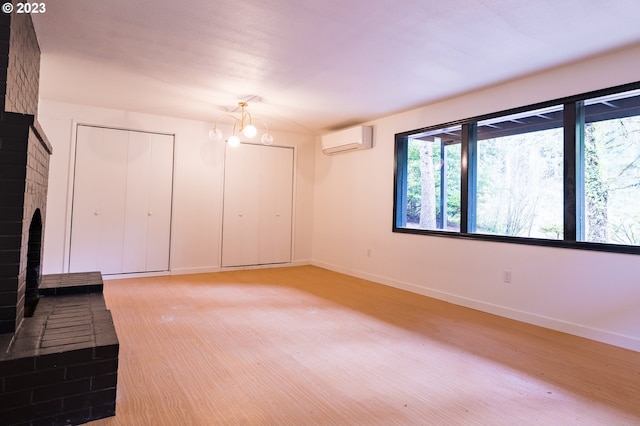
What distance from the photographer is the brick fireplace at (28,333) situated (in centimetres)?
161

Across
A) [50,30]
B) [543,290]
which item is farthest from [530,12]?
[50,30]

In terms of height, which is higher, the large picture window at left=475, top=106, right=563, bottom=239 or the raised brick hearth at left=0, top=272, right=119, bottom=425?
the large picture window at left=475, top=106, right=563, bottom=239

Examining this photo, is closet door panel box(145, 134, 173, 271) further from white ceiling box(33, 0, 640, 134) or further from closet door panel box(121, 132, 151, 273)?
white ceiling box(33, 0, 640, 134)

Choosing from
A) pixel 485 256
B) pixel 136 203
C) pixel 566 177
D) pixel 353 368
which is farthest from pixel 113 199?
pixel 566 177

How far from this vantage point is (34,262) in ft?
9.21

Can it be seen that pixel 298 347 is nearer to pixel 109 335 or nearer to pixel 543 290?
pixel 109 335

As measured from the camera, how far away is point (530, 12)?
2.44m

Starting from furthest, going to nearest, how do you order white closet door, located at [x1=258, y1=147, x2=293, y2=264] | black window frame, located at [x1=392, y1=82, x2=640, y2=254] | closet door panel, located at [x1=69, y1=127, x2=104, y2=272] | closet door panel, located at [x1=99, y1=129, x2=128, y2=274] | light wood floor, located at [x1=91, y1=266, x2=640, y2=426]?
1. white closet door, located at [x1=258, y1=147, x2=293, y2=264]
2. closet door panel, located at [x1=99, y1=129, x2=128, y2=274]
3. closet door panel, located at [x1=69, y1=127, x2=104, y2=272]
4. black window frame, located at [x1=392, y1=82, x2=640, y2=254]
5. light wood floor, located at [x1=91, y1=266, x2=640, y2=426]

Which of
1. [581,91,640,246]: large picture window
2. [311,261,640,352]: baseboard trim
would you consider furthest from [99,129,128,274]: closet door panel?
[581,91,640,246]: large picture window

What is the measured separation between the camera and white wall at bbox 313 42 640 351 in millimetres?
2990

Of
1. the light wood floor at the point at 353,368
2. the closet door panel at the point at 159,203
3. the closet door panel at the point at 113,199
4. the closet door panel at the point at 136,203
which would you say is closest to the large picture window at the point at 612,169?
the light wood floor at the point at 353,368

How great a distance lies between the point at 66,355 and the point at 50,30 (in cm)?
259

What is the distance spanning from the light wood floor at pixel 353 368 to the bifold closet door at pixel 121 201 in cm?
127

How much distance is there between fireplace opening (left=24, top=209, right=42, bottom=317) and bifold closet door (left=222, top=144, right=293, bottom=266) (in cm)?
310
